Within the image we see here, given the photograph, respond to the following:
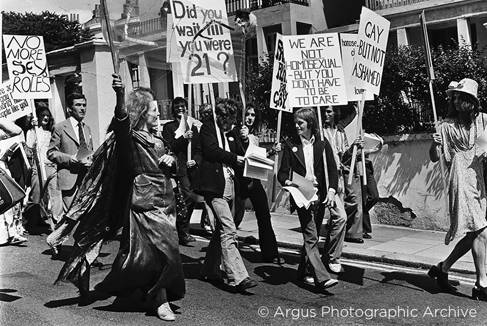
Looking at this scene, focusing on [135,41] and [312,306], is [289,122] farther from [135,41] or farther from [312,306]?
[312,306]

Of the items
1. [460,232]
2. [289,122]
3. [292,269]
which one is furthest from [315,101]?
[289,122]

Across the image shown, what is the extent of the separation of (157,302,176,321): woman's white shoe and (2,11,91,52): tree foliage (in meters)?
36.3

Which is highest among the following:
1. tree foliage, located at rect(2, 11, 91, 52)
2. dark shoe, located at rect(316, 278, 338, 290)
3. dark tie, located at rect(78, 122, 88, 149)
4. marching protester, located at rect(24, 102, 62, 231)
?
tree foliage, located at rect(2, 11, 91, 52)

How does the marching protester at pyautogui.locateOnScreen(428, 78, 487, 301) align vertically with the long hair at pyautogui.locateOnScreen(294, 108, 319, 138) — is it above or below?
below

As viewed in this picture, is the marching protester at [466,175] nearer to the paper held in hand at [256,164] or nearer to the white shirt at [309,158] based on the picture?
the white shirt at [309,158]

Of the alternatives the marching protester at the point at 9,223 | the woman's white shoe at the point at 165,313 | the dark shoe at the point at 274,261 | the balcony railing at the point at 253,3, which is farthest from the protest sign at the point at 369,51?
the balcony railing at the point at 253,3

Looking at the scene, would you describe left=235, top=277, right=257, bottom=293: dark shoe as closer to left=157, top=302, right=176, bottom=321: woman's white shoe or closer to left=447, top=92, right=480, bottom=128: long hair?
left=157, top=302, right=176, bottom=321: woman's white shoe

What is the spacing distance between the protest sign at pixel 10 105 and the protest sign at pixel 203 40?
12.4 ft

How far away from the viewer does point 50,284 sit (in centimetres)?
657

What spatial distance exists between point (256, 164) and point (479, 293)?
7.97 feet

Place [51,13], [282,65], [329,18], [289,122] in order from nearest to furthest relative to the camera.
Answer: [282,65] → [289,122] → [329,18] → [51,13]

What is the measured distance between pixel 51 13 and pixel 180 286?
4017 centimetres

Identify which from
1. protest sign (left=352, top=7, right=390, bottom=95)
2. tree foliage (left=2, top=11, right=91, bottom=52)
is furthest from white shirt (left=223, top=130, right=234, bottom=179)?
tree foliage (left=2, top=11, right=91, bottom=52)

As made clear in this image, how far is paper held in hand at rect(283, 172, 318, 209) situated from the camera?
6.32 m
